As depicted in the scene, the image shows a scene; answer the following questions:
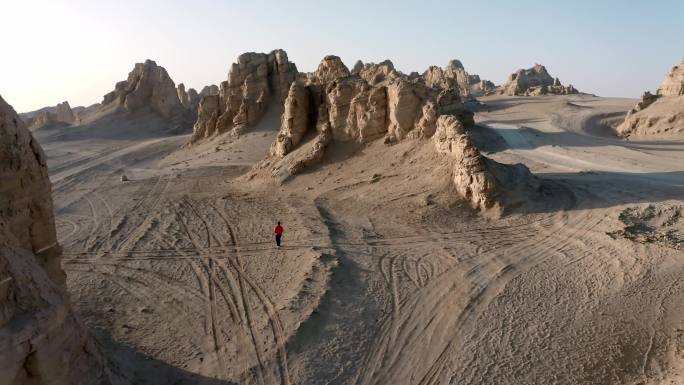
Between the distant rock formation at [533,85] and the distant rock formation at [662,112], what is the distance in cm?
2704

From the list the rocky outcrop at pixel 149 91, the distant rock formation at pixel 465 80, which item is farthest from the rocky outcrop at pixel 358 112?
the distant rock formation at pixel 465 80

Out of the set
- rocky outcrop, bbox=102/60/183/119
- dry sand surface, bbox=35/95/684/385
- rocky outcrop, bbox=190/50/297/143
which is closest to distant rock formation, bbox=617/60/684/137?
dry sand surface, bbox=35/95/684/385

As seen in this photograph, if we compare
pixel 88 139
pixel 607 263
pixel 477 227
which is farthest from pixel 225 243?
pixel 88 139

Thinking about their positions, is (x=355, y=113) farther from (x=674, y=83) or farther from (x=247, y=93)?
(x=674, y=83)

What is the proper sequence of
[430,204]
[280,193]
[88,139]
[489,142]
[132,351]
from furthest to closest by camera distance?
[88,139] < [489,142] < [280,193] < [430,204] < [132,351]

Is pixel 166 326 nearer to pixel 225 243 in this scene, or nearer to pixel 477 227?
pixel 225 243

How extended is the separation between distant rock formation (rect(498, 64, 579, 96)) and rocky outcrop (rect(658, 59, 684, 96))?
26.3 meters

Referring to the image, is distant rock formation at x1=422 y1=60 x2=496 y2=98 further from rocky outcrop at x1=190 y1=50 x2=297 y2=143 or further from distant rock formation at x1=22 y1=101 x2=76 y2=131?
distant rock formation at x1=22 y1=101 x2=76 y2=131

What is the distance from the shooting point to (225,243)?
15.5 meters

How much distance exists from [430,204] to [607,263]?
5411 mm

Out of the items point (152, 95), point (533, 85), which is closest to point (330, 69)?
point (152, 95)

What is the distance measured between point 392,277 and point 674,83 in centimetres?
2914

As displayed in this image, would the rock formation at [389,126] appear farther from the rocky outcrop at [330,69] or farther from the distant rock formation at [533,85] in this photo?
the distant rock formation at [533,85]

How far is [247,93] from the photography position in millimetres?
33812
